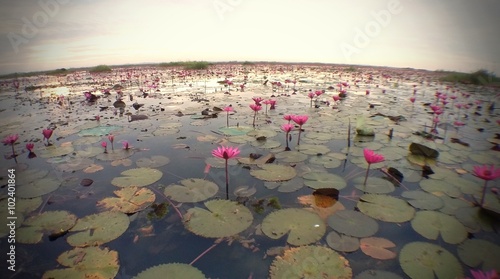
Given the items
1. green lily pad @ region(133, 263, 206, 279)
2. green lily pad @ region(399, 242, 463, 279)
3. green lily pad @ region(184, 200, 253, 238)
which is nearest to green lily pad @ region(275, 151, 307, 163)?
green lily pad @ region(184, 200, 253, 238)

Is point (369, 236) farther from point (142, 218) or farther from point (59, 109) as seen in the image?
point (59, 109)

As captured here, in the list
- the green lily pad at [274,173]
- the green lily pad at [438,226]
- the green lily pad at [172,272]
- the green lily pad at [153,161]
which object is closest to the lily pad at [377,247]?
the green lily pad at [438,226]

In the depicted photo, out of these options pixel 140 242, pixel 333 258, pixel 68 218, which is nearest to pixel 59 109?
pixel 68 218

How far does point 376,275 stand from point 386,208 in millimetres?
1077

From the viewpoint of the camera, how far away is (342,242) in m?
2.20

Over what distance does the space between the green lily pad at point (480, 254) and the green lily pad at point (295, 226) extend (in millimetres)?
1173

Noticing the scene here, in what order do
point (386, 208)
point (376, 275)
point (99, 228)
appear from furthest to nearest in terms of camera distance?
point (386, 208), point (99, 228), point (376, 275)

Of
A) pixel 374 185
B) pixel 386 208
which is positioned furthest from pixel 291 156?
pixel 386 208

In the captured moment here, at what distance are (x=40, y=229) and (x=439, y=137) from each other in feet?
23.1

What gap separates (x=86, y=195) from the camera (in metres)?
2.97

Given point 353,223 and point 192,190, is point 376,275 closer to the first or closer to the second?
point 353,223

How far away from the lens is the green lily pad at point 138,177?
10.5ft

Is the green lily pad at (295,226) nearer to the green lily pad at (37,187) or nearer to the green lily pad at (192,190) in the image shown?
the green lily pad at (192,190)

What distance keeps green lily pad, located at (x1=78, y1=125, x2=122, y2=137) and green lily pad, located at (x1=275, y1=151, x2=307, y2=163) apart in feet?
13.3
